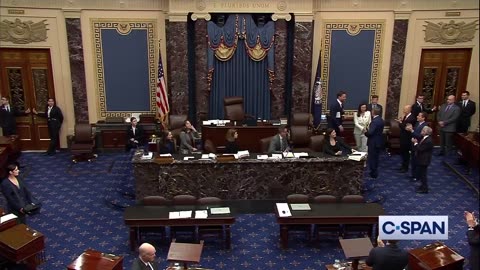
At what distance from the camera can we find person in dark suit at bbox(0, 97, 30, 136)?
12.9 meters

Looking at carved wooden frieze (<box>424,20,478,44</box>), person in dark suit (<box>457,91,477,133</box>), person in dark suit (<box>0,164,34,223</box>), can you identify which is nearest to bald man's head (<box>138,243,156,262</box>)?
person in dark suit (<box>0,164,34,223</box>)

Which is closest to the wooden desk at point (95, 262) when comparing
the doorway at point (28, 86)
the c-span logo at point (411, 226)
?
the c-span logo at point (411, 226)

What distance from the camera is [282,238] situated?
8820 mm

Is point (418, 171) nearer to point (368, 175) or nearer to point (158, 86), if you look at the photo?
point (368, 175)

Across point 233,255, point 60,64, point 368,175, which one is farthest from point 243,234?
point 60,64

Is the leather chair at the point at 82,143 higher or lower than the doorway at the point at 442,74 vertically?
lower

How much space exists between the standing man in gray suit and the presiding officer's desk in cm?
399

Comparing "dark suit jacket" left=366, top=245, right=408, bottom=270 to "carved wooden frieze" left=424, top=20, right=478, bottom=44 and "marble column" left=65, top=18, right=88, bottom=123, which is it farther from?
"marble column" left=65, top=18, right=88, bottom=123

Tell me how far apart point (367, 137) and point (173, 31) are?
5.45 meters

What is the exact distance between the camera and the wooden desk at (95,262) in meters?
7.04

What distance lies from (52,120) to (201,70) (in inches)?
160

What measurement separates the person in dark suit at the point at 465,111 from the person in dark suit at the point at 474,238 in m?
6.45

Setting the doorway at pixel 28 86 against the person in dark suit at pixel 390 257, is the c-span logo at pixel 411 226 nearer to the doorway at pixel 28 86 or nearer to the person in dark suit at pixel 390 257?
the person in dark suit at pixel 390 257

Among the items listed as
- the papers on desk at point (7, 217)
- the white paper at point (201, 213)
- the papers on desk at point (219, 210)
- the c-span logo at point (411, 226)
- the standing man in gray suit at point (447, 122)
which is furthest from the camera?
the standing man in gray suit at point (447, 122)
